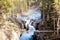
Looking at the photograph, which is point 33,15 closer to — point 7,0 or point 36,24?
point 36,24

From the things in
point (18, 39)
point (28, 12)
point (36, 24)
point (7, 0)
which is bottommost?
point (18, 39)

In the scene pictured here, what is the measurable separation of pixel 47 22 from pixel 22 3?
44 cm

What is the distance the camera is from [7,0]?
8.46 feet

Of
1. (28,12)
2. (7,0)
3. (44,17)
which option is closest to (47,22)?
(44,17)

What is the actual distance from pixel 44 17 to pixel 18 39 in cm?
48

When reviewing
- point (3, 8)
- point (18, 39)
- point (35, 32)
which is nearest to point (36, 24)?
point (35, 32)

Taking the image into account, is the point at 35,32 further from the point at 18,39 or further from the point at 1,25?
the point at 1,25

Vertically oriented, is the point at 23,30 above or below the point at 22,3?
below

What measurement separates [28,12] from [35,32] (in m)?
0.30

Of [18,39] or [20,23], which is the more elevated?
[20,23]

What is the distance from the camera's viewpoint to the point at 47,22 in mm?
2682

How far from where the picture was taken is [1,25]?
8.41ft

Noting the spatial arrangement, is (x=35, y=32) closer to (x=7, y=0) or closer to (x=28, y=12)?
(x=28, y=12)

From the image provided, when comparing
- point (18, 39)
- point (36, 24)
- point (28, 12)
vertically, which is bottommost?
point (18, 39)
